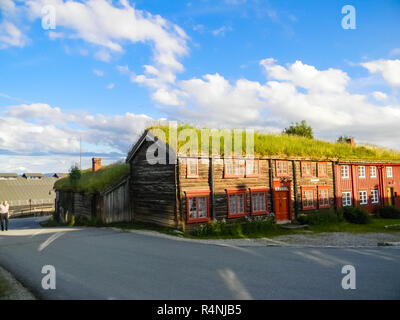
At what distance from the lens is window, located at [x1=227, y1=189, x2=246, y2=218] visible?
54.7ft

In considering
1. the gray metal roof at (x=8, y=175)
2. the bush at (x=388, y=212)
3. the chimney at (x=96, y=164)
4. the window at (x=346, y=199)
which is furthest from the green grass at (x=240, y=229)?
the gray metal roof at (x=8, y=175)

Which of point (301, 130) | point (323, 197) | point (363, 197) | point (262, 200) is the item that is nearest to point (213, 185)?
point (262, 200)

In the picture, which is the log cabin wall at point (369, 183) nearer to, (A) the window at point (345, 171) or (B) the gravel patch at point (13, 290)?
(A) the window at point (345, 171)

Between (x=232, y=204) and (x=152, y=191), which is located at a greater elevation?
(x=152, y=191)

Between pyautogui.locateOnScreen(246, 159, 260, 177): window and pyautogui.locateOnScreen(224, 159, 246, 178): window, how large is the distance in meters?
0.36

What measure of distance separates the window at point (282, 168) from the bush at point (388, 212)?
10817 millimetres

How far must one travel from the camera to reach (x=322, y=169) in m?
21.7

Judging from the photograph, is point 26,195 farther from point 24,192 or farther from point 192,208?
point 192,208

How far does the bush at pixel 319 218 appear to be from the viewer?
18750 mm

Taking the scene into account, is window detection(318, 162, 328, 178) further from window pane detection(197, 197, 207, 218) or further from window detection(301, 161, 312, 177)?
window pane detection(197, 197, 207, 218)

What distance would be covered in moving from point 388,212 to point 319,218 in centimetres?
891

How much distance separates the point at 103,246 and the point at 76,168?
52.7 feet

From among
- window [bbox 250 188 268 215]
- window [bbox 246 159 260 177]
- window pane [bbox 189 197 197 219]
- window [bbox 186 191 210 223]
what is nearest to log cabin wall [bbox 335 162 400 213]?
window [bbox 250 188 268 215]
